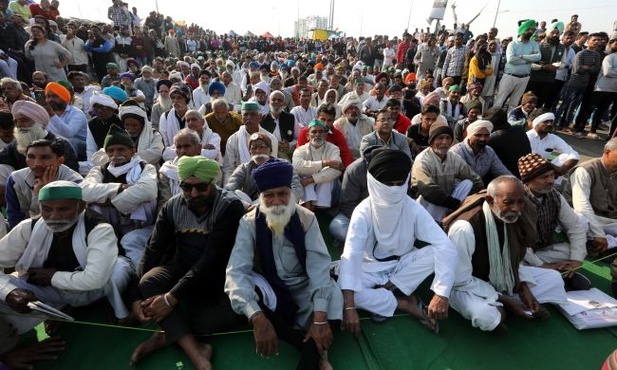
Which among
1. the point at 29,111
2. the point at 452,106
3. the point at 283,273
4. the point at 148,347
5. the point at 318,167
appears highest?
the point at 29,111

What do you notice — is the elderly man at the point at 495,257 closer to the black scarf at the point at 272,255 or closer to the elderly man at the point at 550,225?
the elderly man at the point at 550,225

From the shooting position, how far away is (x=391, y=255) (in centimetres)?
293

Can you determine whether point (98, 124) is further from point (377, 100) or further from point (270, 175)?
point (377, 100)

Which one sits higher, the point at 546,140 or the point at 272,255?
the point at 546,140

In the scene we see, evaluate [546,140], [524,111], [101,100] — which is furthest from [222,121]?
[524,111]

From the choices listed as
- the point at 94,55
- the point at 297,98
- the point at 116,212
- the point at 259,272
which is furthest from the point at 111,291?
the point at 94,55

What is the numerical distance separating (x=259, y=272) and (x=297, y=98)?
611cm

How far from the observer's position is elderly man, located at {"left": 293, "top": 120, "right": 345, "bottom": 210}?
4.21m

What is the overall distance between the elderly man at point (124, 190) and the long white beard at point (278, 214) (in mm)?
1404

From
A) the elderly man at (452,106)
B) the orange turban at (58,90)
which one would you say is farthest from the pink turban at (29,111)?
the elderly man at (452,106)

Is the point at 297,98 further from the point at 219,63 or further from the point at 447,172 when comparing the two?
the point at 219,63

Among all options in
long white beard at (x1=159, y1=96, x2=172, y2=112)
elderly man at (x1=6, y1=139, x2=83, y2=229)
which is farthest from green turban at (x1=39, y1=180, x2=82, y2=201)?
long white beard at (x1=159, y1=96, x2=172, y2=112)

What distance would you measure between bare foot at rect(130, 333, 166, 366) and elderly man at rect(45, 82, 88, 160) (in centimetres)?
371

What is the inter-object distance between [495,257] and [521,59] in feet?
24.7
